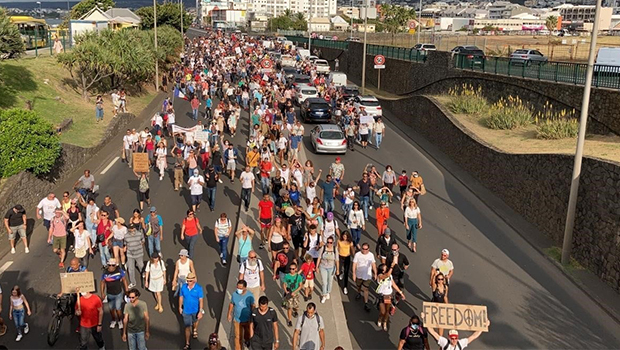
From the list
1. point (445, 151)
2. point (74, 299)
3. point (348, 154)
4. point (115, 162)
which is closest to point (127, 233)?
point (74, 299)

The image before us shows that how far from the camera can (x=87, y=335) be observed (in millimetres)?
9875

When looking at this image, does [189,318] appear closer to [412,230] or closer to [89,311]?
[89,311]

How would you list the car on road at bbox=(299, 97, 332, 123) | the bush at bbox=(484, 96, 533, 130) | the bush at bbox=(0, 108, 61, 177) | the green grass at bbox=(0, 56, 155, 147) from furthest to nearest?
the car on road at bbox=(299, 97, 332, 123) < the green grass at bbox=(0, 56, 155, 147) < the bush at bbox=(484, 96, 533, 130) < the bush at bbox=(0, 108, 61, 177)

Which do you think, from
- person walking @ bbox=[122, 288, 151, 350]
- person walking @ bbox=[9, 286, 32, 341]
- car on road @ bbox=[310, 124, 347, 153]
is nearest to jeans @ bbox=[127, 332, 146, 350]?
person walking @ bbox=[122, 288, 151, 350]

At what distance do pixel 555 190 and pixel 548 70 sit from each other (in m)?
11.2

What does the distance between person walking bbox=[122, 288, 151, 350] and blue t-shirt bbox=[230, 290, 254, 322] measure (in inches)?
58.1

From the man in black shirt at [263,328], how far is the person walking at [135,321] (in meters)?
1.78

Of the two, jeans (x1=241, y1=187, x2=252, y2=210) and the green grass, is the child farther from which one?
the green grass

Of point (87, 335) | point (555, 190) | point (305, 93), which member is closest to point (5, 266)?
point (87, 335)

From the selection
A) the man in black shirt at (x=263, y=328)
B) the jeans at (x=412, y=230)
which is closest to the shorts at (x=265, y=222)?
the jeans at (x=412, y=230)

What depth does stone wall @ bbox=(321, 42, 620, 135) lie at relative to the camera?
69.6 ft

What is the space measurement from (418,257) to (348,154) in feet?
36.4

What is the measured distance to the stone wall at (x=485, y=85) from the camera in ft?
69.6

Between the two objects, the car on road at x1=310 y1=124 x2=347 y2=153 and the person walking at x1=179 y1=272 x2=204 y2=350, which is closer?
the person walking at x1=179 y1=272 x2=204 y2=350
